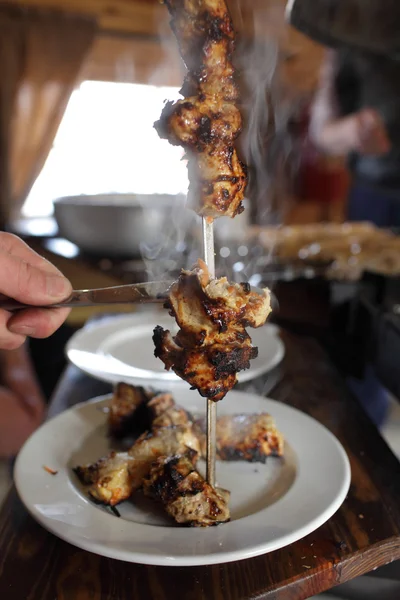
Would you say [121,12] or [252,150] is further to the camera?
[121,12]

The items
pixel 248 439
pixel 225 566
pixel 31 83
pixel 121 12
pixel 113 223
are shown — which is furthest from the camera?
pixel 31 83

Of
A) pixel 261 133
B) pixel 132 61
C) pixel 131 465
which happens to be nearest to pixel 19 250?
pixel 131 465

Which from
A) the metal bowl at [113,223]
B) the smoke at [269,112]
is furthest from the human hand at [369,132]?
the metal bowl at [113,223]

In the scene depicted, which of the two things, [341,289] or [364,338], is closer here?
[364,338]

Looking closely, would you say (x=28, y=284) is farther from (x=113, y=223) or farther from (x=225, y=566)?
(x=113, y=223)

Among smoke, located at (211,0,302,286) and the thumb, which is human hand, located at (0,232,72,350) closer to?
the thumb

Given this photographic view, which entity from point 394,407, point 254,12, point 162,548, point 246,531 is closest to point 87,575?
point 162,548

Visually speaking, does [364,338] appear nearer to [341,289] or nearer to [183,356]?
[341,289]
